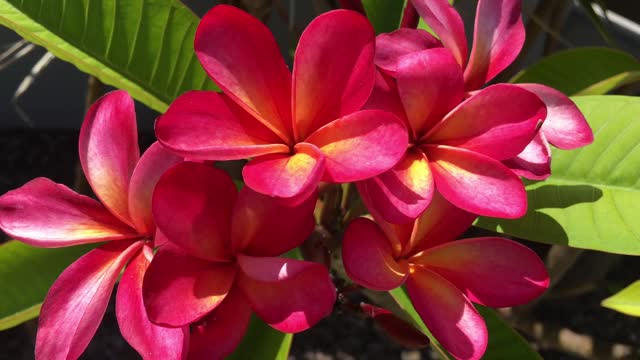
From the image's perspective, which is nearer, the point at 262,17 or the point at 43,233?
the point at 43,233

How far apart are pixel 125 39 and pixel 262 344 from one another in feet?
1.15

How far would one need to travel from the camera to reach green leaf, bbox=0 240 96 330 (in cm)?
74

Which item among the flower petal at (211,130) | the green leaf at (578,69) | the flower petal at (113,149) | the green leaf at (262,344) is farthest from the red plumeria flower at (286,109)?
the green leaf at (578,69)

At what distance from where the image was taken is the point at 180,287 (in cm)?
48

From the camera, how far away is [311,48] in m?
0.51

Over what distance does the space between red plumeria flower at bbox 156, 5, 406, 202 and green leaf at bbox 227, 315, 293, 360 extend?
0.27 metres

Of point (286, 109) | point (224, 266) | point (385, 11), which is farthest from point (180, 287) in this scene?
point (385, 11)

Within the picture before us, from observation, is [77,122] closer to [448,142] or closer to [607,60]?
[607,60]

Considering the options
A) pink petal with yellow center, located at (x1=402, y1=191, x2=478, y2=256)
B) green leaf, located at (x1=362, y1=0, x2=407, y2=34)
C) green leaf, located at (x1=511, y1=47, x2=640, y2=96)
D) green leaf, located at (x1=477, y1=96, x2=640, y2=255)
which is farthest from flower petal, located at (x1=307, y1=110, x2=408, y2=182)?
green leaf, located at (x1=511, y1=47, x2=640, y2=96)

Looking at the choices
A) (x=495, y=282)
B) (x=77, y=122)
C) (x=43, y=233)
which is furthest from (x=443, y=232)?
(x=77, y=122)

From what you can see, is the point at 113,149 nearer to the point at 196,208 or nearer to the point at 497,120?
the point at 196,208

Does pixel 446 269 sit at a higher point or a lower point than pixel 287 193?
lower

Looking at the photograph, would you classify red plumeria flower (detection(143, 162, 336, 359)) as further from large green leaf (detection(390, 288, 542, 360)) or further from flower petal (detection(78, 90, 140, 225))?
large green leaf (detection(390, 288, 542, 360))

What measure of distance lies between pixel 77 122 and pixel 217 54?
80.5 inches
